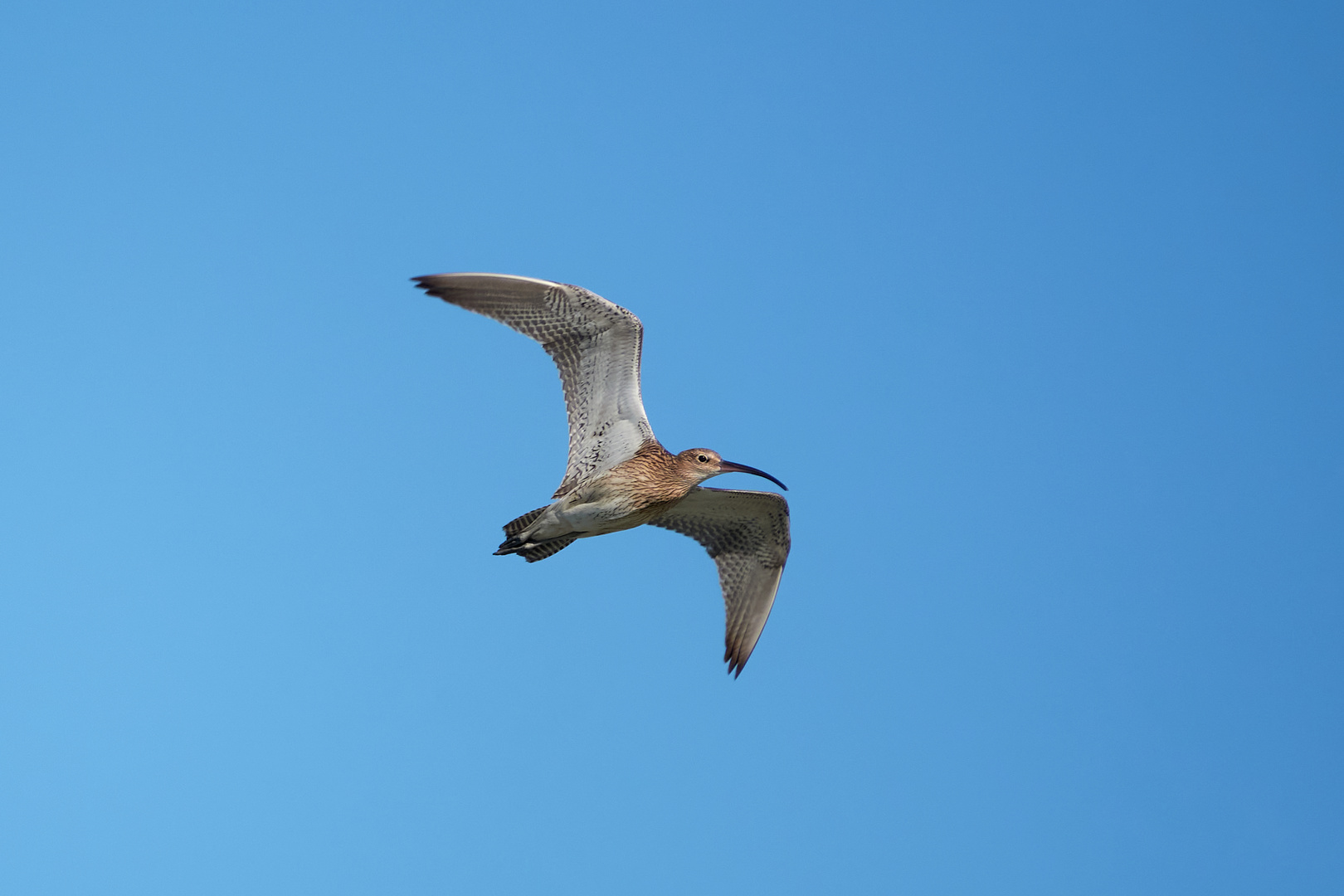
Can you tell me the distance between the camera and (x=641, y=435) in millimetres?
16750

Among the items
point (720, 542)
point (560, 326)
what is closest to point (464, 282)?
point (560, 326)

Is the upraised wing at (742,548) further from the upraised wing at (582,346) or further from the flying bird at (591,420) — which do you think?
the upraised wing at (582,346)

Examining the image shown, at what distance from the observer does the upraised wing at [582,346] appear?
16438mm

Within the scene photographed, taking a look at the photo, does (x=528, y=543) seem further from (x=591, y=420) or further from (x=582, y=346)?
(x=582, y=346)

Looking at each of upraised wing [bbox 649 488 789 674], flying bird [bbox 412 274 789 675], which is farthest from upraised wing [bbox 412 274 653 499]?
upraised wing [bbox 649 488 789 674]

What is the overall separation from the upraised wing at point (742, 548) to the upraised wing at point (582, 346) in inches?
73.9

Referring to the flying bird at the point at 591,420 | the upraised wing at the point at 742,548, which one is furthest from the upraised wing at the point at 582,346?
the upraised wing at the point at 742,548

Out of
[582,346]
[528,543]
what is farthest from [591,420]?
[528,543]

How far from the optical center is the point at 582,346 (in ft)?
55.0

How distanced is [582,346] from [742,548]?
400 centimetres

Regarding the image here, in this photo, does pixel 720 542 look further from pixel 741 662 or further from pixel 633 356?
pixel 633 356

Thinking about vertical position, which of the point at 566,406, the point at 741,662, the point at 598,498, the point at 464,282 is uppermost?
the point at 464,282

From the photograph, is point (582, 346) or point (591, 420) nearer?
point (582, 346)

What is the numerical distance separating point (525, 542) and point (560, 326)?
2.69 metres
